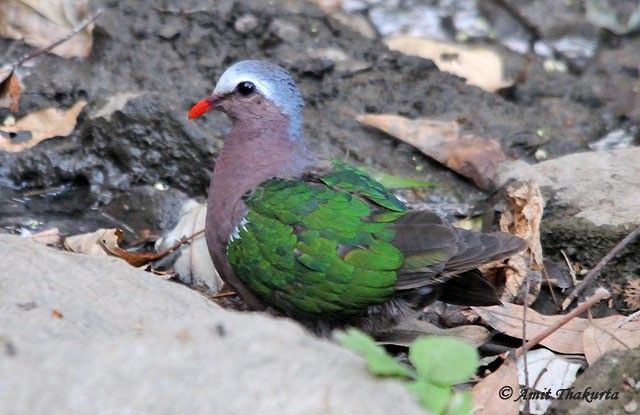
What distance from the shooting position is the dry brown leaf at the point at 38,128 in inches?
227

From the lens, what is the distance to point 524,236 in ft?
16.0

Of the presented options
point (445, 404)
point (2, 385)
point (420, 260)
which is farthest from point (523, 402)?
point (2, 385)

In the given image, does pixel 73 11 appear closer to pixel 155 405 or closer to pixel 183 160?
pixel 183 160

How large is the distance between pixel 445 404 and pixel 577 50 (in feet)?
18.5

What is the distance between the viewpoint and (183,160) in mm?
5766

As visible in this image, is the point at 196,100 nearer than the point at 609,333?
No

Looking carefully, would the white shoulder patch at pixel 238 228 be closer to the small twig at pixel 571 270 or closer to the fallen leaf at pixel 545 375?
the fallen leaf at pixel 545 375

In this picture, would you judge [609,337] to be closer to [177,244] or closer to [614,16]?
[177,244]

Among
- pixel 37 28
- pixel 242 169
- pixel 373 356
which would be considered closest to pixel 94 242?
pixel 242 169

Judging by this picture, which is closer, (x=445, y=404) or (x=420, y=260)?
(x=445, y=404)

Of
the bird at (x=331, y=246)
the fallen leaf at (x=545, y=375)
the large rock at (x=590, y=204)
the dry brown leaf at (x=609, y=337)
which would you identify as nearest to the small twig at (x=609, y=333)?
the dry brown leaf at (x=609, y=337)

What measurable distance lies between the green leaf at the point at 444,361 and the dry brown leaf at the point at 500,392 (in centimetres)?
106

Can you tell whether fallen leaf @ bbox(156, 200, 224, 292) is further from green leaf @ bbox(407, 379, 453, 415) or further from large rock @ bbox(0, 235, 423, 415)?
green leaf @ bbox(407, 379, 453, 415)

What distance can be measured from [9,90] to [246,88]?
74.3 inches
